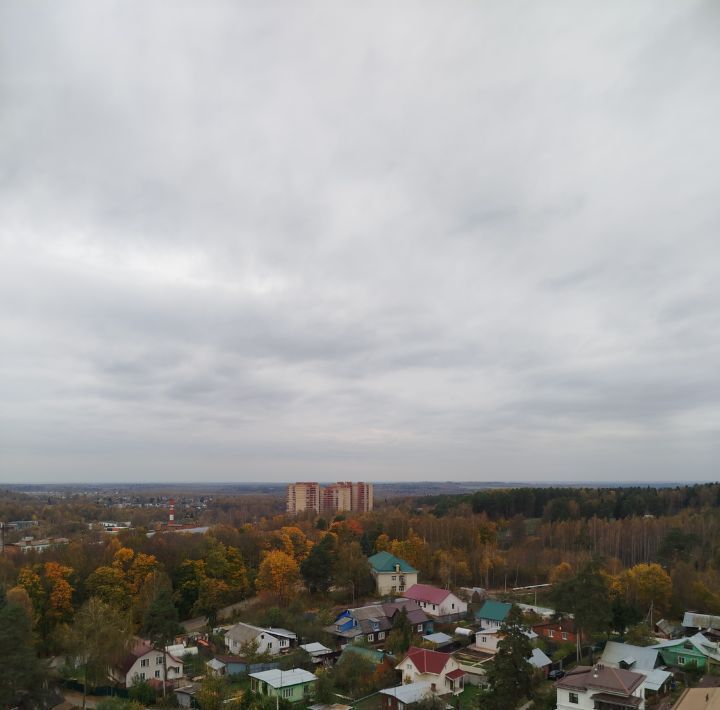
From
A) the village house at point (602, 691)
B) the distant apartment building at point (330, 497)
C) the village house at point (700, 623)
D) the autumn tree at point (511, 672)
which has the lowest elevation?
the distant apartment building at point (330, 497)

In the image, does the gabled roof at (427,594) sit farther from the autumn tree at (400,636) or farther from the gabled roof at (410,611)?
the autumn tree at (400,636)

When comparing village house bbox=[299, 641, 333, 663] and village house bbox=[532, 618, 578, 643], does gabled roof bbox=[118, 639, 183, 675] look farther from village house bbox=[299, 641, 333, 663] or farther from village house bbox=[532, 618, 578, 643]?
village house bbox=[532, 618, 578, 643]

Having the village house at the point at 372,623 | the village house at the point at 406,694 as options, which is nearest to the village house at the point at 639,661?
the village house at the point at 406,694

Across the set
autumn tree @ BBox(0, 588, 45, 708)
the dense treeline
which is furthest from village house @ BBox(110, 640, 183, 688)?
the dense treeline

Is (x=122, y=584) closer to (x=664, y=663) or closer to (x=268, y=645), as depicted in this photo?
(x=268, y=645)

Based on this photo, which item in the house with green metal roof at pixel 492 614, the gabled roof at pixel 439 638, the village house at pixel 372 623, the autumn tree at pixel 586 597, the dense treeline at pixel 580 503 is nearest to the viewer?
the autumn tree at pixel 586 597

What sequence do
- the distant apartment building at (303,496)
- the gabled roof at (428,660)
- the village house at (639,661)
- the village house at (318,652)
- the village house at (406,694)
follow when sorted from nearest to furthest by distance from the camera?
1. the village house at (406,694)
2. the village house at (639,661)
3. the gabled roof at (428,660)
4. the village house at (318,652)
5. the distant apartment building at (303,496)

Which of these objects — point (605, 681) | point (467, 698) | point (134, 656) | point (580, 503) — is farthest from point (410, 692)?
point (580, 503)
